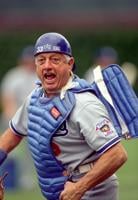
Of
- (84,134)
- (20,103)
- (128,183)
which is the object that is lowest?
(128,183)

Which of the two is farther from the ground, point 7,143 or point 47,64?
point 47,64

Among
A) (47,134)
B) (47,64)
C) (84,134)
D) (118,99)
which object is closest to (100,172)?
(84,134)

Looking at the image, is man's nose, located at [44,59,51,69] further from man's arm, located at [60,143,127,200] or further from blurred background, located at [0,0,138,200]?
blurred background, located at [0,0,138,200]

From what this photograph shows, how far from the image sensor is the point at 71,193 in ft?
29.7

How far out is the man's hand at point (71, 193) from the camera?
29.6 ft

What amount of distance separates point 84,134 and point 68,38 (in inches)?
725

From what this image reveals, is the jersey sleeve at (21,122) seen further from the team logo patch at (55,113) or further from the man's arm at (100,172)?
the man's arm at (100,172)

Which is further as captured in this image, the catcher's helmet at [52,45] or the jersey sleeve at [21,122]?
the jersey sleeve at [21,122]

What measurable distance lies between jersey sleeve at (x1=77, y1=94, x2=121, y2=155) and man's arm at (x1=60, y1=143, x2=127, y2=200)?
72mm

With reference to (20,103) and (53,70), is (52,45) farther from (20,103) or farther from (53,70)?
(20,103)

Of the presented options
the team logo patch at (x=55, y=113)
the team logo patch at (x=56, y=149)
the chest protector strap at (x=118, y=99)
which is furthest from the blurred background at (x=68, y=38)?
the team logo patch at (x=55, y=113)

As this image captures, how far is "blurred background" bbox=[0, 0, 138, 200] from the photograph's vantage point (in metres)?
17.8

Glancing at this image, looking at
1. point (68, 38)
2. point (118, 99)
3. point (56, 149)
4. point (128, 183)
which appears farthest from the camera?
point (68, 38)

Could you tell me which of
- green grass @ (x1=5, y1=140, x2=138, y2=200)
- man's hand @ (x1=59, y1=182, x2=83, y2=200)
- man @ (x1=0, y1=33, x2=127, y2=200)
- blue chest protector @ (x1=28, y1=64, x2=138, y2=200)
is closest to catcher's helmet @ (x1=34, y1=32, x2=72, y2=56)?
man @ (x1=0, y1=33, x2=127, y2=200)
